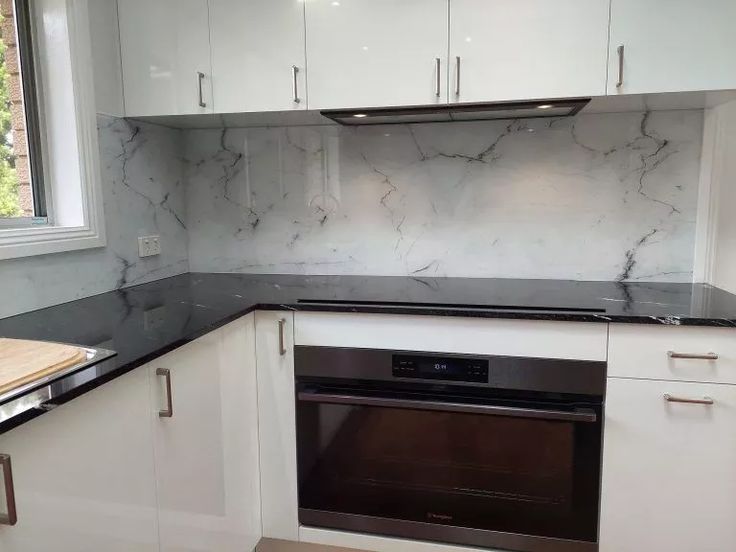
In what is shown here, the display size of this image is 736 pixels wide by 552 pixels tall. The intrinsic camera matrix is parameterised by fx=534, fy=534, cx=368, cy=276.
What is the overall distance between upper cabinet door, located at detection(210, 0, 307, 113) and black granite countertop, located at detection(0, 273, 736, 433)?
0.67 m

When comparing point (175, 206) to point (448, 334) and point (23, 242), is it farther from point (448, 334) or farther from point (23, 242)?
point (448, 334)

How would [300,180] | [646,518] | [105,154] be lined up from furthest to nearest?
[300,180]
[105,154]
[646,518]

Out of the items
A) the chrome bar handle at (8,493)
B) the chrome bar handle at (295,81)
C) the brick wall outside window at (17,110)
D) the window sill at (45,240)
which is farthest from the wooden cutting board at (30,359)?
the chrome bar handle at (295,81)

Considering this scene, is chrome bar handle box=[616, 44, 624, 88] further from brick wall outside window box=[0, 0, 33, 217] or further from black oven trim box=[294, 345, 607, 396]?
brick wall outside window box=[0, 0, 33, 217]

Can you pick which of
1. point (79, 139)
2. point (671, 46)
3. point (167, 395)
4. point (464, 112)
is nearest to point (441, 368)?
point (167, 395)

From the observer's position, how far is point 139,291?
1.97 meters

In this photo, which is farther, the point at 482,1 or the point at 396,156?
the point at 396,156

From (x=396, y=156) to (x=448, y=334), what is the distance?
34.2 inches

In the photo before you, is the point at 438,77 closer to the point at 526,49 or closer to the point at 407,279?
the point at 526,49

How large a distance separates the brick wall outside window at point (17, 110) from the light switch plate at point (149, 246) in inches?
16.5

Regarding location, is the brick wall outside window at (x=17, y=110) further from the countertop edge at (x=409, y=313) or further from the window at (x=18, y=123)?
the countertop edge at (x=409, y=313)

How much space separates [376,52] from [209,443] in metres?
1.32

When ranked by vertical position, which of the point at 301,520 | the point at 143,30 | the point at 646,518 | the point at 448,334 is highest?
the point at 143,30

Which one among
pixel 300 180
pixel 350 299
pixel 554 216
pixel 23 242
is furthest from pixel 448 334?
pixel 23 242
